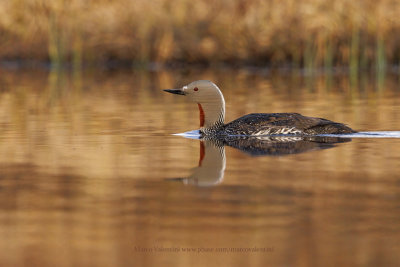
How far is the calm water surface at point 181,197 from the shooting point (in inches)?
214

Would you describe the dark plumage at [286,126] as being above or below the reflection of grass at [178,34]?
below

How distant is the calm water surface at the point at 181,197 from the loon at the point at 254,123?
48 centimetres

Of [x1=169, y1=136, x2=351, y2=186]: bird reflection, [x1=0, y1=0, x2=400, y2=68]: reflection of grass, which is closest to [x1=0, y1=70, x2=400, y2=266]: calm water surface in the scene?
[x1=169, y1=136, x2=351, y2=186]: bird reflection

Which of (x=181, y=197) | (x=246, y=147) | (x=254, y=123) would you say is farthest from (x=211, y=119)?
(x=181, y=197)

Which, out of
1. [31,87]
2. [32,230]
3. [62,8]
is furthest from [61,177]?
[62,8]

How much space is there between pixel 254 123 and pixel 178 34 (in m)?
18.4

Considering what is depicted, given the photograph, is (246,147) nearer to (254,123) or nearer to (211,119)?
(254,123)

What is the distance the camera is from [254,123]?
36.8 ft

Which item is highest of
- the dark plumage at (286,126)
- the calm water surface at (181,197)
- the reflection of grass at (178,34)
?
the reflection of grass at (178,34)

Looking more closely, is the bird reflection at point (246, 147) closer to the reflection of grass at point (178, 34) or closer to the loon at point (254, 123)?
the loon at point (254, 123)

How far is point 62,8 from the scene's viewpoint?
29641 millimetres

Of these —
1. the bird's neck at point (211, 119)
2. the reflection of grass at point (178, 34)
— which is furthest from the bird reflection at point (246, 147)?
the reflection of grass at point (178, 34)

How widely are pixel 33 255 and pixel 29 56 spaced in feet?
84.8

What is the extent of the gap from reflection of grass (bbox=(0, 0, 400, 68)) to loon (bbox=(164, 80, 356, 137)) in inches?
613
